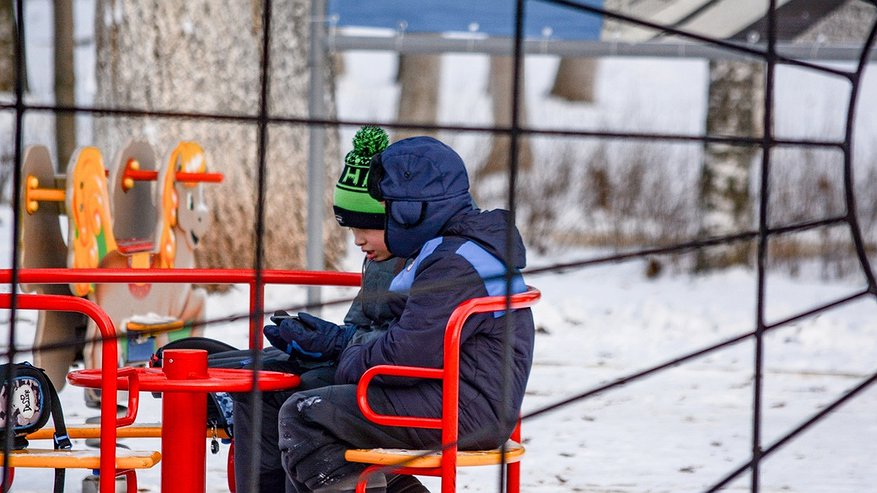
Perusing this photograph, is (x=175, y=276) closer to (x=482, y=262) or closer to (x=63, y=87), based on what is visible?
(x=482, y=262)

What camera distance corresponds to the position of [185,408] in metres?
3.05

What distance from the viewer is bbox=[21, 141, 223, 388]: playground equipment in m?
4.71

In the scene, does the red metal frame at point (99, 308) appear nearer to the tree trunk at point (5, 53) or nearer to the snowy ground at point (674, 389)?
the snowy ground at point (674, 389)

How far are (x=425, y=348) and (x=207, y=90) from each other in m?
5.21

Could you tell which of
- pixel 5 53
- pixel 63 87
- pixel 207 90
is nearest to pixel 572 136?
pixel 207 90

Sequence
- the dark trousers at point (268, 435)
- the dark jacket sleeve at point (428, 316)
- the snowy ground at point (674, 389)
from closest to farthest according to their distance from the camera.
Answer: the dark jacket sleeve at point (428, 316), the dark trousers at point (268, 435), the snowy ground at point (674, 389)

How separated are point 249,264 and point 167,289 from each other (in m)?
2.75

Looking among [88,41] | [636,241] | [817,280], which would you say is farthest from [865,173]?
[88,41]

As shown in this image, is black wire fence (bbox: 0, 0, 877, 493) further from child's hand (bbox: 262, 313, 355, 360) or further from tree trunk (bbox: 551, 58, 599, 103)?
tree trunk (bbox: 551, 58, 599, 103)

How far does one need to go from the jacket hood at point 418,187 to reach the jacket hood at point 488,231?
0.14 feet

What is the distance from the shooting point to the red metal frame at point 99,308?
263 centimetres

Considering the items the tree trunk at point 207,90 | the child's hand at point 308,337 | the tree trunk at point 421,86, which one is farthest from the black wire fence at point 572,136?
the tree trunk at point 421,86

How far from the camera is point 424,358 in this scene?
2.82 m

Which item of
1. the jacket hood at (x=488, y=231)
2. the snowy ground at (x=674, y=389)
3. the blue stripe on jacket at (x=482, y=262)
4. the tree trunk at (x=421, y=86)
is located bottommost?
the snowy ground at (x=674, y=389)
